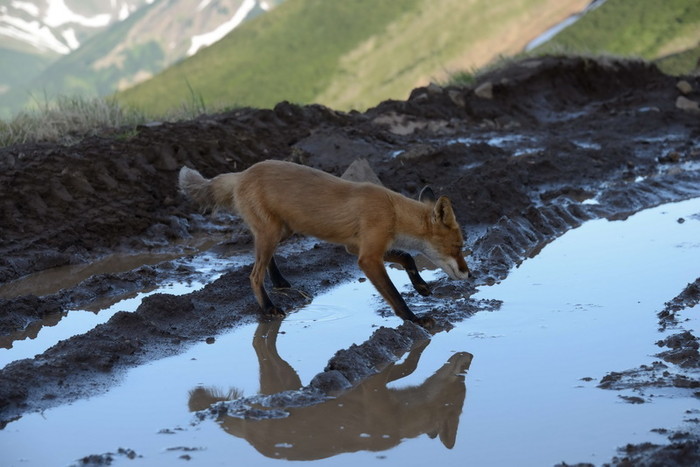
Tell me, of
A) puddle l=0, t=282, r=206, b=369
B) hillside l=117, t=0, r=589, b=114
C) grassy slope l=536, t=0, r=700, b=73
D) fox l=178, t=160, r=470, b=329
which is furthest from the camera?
hillside l=117, t=0, r=589, b=114

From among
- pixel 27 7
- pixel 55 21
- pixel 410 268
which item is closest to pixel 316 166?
pixel 410 268

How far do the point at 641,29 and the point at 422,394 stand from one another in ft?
110

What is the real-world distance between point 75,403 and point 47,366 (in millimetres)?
485

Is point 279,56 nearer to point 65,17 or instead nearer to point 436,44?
point 436,44

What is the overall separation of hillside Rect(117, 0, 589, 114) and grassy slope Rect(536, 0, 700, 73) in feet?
10.8

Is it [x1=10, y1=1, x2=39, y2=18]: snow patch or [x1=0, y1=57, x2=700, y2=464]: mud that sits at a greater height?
[x1=10, y1=1, x2=39, y2=18]: snow patch

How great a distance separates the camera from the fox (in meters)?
6.94

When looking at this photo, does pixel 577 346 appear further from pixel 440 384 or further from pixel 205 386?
pixel 205 386

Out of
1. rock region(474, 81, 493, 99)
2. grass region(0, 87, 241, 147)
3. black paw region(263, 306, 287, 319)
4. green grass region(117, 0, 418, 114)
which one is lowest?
black paw region(263, 306, 287, 319)

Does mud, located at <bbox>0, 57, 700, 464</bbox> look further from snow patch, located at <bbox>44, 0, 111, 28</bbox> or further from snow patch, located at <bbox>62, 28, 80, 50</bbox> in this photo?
snow patch, located at <bbox>62, 28, 80, 50</bbox>

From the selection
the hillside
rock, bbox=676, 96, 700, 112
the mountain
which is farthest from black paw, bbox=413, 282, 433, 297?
the mountain

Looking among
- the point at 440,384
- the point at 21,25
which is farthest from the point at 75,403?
the point at 21,25

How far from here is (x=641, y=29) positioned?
35719 mm

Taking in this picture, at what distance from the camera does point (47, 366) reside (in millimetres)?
5523
